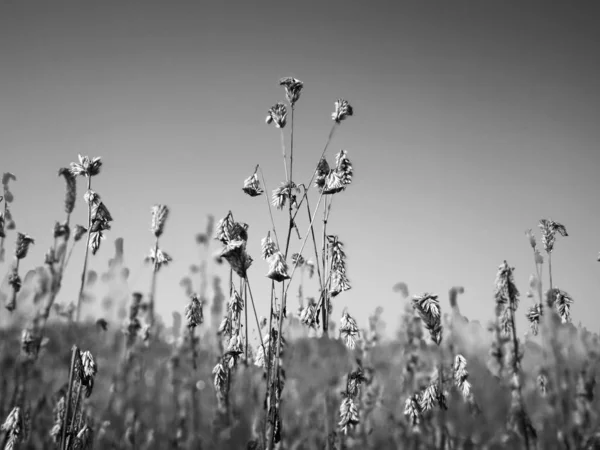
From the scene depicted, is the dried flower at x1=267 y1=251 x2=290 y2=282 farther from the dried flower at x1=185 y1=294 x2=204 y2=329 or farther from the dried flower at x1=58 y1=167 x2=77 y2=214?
the dried flower at x1=185 y1=294 x2=204 y2=329

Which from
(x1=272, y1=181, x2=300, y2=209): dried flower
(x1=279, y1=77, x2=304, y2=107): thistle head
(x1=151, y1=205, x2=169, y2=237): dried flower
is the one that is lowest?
(x1=151, y1=205, x2=169, y2=237): dried flower

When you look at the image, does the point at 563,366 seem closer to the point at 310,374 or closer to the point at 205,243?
the point at 310,374

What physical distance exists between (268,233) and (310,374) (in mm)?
2880

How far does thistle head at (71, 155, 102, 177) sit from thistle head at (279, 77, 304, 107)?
1859 mm

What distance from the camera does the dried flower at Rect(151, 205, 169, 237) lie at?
282 centimetres

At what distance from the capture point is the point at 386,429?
504 centimetres

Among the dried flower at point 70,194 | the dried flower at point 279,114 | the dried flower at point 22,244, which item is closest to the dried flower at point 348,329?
the dried flower at point 279,114

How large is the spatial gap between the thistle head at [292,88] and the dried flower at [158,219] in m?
1.69

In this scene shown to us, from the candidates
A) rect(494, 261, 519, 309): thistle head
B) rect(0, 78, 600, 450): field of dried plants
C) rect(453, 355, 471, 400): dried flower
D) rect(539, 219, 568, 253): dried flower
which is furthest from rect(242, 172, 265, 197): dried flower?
rect(539, 219, 568, 253): dried flower

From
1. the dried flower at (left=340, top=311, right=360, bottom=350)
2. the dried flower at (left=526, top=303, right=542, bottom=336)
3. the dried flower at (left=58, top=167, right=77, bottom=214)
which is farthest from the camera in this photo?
the dried flower at (left=526, top=303, right=542, bottom=336)

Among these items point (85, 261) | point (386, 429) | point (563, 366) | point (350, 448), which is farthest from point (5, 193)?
point (563, 366)

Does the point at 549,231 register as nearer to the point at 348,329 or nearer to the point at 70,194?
the point at 348,329

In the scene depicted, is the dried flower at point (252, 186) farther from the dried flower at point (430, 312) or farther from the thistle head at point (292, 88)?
the dried flower at point (430, 312)

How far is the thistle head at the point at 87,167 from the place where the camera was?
3.69 metres
